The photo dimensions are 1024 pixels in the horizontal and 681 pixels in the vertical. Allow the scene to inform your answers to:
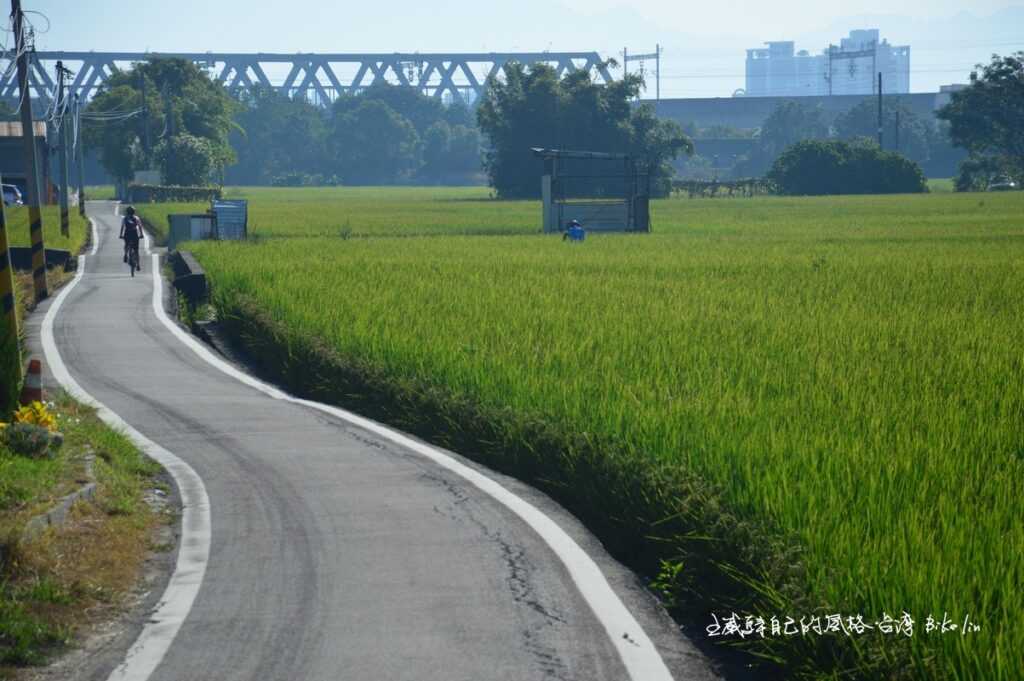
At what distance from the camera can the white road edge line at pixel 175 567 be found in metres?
5.89

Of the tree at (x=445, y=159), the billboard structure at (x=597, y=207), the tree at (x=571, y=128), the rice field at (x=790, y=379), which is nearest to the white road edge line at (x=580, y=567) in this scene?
the rice field at (x=790, y=379)

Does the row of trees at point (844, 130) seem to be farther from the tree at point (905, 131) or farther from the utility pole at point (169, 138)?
the utility pole at point (169, 138)

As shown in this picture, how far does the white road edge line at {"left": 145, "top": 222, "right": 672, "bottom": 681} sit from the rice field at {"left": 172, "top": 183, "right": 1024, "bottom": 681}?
489 mm

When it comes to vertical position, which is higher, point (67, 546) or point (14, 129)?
point (14, 129)

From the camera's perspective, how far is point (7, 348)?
11406 mm

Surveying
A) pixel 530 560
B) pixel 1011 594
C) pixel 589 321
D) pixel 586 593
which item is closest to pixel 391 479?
pixel 530 560

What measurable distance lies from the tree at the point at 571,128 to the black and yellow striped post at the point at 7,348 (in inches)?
3522

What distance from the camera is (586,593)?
676 cm

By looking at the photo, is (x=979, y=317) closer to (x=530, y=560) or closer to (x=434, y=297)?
(x=434, y=297)

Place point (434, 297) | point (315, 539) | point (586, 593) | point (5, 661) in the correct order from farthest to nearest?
point (434, 297), point (315, 539), point (586, 593), point (5, 661)

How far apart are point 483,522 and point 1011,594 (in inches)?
144

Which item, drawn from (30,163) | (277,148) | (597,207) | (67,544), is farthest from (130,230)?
(277,148)

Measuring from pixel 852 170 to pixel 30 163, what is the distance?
8145 centimetres

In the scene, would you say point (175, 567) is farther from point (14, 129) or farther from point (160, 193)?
point (160, 193)
